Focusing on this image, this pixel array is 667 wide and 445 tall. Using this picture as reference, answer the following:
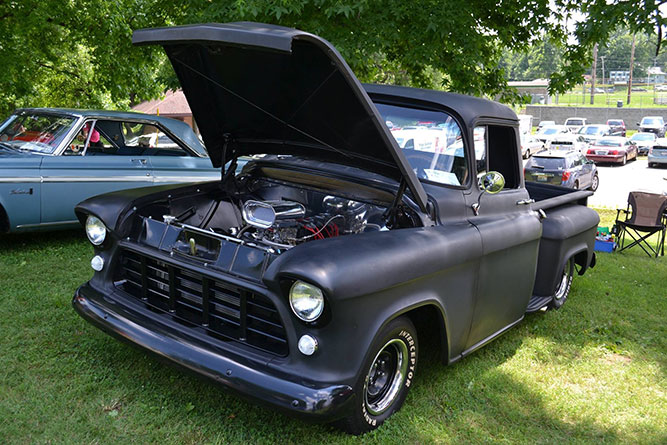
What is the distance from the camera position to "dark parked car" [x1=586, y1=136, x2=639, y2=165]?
92.4 feet

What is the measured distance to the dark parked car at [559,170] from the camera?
17.1 m

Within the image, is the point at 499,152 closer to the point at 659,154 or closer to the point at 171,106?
the point at 659,154

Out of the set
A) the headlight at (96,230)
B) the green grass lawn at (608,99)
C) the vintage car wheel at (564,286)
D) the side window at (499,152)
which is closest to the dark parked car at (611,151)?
the vintage car wheel at (564,286)

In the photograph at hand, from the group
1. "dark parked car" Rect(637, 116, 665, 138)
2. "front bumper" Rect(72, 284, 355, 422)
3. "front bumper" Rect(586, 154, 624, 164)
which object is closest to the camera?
"front bumper" Rect(72, 284, 355, 422)

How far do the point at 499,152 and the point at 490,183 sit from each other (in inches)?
25.8

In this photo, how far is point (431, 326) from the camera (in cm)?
386

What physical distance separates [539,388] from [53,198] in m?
5.33

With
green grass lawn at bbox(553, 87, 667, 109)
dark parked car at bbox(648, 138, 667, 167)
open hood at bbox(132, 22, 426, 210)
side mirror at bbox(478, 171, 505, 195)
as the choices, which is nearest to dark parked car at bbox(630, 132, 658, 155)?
dark parked car at bbox(648, 138, 667, 167)

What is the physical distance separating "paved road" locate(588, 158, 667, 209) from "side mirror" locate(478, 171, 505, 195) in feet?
39.8

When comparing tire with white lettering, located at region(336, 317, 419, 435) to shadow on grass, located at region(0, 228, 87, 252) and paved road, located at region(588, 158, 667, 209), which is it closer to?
shadow on grass, located at region(0, 228, 87, 252)

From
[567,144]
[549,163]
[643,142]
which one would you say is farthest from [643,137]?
[549,163]

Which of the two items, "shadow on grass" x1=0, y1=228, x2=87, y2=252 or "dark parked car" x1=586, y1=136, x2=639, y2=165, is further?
"dark parked car" x1=586, y1=136, x2=639, y2=165

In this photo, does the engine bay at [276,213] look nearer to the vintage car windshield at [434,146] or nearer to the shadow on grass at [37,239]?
the vintage car windshield at [434,146]

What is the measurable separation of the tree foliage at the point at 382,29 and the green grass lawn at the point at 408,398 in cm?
419
